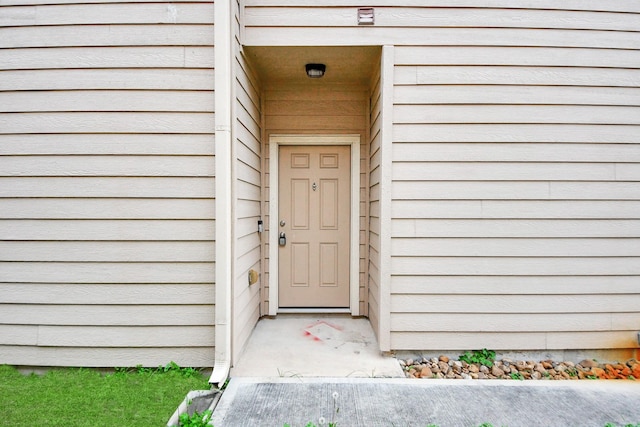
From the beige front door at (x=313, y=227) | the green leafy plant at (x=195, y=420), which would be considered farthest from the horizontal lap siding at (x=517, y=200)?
the green leafy plant at (x=195, y=420)

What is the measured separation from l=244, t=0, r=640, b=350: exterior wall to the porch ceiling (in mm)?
110

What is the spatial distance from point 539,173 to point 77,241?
11.5 feet

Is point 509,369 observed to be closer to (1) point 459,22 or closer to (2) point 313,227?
(2) point 313,227

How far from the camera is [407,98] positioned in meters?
2.59

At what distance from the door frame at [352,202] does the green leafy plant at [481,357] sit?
1.18m

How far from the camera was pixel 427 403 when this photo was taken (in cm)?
206

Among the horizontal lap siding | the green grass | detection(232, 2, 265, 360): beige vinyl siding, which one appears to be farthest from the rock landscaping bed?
the green grass

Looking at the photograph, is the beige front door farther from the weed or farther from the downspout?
the weed

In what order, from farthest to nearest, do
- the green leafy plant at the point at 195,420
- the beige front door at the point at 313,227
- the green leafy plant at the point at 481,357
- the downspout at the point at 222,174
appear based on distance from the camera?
the beige front door at the point at 313,227 < the green leafy plant at the point at 481,357 < the downspout at the point at 222,174 < the green leafy plant at the point at 195,420

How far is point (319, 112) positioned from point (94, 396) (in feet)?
9.67

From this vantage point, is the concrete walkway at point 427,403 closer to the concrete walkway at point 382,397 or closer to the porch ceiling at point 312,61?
the concrete walkway at point 382,397

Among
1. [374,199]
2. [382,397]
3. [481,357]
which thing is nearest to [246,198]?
[374,199]

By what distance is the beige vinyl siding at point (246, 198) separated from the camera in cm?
254

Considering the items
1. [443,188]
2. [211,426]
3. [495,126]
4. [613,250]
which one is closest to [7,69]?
[211,426]
